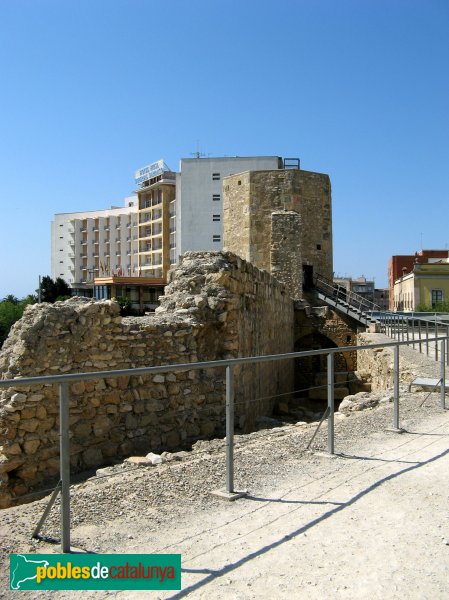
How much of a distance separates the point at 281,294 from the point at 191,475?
14320 mm

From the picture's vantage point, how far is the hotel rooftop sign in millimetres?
72875

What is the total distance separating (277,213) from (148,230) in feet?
162

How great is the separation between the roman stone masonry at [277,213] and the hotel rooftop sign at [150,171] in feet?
149

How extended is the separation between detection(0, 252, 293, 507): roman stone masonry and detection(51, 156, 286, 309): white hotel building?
2629cm

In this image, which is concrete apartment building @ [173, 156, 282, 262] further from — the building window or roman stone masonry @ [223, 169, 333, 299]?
roman stone masonry @ [223, 169, 333, 299]

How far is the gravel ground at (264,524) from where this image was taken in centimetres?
314

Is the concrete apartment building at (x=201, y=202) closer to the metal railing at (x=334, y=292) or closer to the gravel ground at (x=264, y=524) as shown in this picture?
the metal railing at (x=334, y=292)

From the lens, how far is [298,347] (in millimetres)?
25875

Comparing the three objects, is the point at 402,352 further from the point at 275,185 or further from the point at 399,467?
the point at 275,185

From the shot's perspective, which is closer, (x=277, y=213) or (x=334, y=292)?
(x=277, y=213)

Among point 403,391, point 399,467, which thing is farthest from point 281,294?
point 399,467


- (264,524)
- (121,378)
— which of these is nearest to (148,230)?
(121,378)

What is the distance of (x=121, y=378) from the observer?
27.2ft

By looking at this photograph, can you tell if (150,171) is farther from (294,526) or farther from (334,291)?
(294,526)
